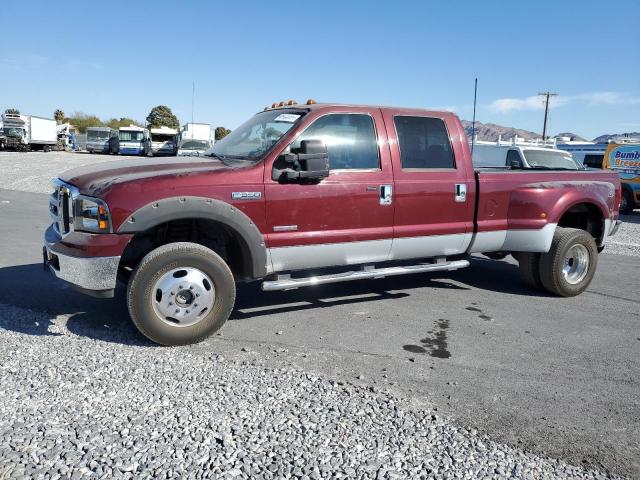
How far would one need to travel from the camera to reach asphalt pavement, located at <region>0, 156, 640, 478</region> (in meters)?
3.38

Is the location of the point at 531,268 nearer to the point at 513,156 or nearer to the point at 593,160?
the point at 513,156

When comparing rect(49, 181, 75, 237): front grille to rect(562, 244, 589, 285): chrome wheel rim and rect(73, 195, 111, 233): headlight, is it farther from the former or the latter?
rect(562, 244, 589, 285): chrome wheel rim

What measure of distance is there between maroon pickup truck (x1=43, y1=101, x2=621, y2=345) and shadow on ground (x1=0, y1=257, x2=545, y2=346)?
448 mm

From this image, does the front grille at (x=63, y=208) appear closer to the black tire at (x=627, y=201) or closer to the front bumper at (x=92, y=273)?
the front bumper at (x=92, y=273)

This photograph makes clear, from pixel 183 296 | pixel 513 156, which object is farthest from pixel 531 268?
pixel 513 156

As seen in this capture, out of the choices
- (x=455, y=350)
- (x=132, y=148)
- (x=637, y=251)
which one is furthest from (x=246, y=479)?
(x=132, y=148)

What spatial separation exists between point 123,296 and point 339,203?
2544mm

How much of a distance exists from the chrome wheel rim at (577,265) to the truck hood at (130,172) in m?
4.12

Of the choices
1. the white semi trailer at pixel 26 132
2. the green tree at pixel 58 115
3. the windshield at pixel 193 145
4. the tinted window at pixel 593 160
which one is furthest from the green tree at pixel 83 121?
the tinted window at pixel 593 160

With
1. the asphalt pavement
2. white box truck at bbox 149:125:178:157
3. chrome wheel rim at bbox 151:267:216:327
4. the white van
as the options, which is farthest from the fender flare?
white box truck at bbox 149:125:178:157

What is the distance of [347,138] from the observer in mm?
5176

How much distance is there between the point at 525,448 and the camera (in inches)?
120

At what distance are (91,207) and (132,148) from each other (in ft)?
120

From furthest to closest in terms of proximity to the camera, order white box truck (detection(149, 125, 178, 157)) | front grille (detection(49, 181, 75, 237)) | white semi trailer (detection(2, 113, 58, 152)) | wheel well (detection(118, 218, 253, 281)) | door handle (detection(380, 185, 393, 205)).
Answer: white semi trailer (detection(2, 113, 58, 152)), white box truck (detection(149, 125, 178, 157)), door handle (detection(380, 185, 393, 205)), wheel well (detection(118, 218, 253, 281)), front grille (detection(49, 181, 75, 237))
